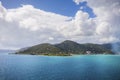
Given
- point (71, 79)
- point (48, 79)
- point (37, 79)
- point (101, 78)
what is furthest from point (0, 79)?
point (101, 78)

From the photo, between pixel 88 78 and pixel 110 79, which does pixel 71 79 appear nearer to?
pixel 88 78

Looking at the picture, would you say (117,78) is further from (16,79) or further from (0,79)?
(0,79)

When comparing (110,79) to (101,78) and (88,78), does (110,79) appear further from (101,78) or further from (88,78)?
(88,78)

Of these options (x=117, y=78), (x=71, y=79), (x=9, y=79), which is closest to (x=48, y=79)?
(x=71, y=79)

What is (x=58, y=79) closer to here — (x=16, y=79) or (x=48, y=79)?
(x=48, y=79)

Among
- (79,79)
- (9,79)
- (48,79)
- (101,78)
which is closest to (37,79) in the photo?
(48,79)

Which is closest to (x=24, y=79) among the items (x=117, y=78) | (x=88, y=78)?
(x=88, y=78)
